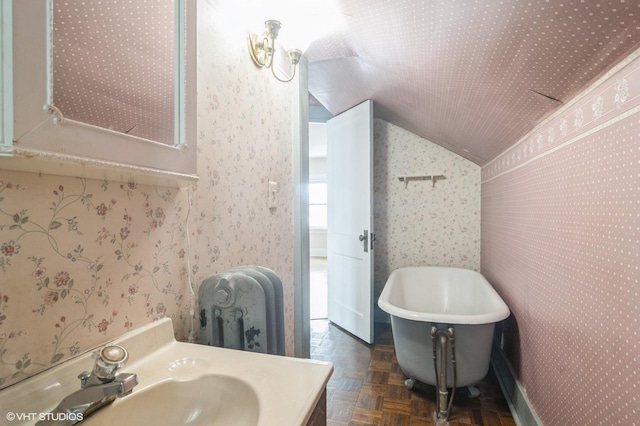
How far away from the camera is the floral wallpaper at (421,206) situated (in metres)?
3.24

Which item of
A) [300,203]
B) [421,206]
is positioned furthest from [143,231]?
[421,206]

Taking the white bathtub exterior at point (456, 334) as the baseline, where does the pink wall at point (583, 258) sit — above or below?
above

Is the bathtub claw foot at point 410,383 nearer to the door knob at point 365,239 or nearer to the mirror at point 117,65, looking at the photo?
the door knob at point 365,239

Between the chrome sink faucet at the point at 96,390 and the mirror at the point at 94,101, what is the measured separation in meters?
0.35

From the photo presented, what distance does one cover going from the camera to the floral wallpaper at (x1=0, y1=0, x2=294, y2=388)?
588mm

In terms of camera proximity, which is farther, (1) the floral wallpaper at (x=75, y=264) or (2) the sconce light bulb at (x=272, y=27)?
(2) the sconce light bulb at (x=272, y=27)

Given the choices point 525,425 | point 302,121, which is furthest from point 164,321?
point 525,425

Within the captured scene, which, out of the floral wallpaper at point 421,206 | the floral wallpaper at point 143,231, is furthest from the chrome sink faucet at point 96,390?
the floral wallpaper at point 421,206

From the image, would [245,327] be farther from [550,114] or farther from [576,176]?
[550,114]

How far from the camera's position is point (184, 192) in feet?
3.30

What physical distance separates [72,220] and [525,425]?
2127 millimetres

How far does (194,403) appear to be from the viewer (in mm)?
744

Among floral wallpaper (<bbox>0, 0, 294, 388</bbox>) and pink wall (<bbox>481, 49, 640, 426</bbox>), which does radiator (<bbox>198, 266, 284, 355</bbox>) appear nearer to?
floral wallpaper (<bbox>0, 0, 294, 388</bbox>)

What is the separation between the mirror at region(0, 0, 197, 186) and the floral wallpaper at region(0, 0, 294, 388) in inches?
3.2
